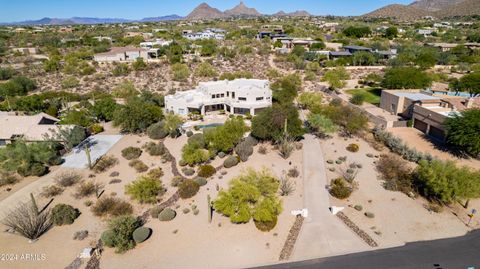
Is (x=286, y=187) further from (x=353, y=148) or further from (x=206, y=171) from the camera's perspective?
(x=353, y=148)

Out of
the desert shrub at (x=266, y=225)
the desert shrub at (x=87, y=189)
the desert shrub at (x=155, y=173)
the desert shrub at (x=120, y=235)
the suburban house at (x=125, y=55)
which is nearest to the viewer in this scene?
the desert shrub at (x=120, y=235)

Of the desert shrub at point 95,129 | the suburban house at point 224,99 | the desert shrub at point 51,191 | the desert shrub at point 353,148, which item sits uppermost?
the suburban house at point 224,99

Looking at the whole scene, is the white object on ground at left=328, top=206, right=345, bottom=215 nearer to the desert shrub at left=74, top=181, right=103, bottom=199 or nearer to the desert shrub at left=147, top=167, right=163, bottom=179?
the desert shrub at left=147, top=167, right=163, bottom=179

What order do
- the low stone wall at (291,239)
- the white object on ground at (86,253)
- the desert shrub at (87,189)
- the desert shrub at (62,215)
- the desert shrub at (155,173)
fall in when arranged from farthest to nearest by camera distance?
the desert shrub at (155,173)
the desert shrub at (87,189)
the desert shrub at (62,215)
the white object on ground at (86,253)
the low stone wall at (291,239)

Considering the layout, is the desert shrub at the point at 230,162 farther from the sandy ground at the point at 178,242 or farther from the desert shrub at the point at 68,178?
the desert shrub at the point at 68,178

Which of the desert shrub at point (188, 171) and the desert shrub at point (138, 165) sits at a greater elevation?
the desert shrub at point (138, 165)

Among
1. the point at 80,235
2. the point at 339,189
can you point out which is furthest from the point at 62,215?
the point at 339,189

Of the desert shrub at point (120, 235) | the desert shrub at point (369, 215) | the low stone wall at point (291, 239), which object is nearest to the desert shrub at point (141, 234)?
the desert shrub at point (120, 235)

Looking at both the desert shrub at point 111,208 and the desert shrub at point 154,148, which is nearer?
the desert shrub at point 111,208

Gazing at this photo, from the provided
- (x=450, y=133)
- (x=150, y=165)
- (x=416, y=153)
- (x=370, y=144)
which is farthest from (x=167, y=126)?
(x=450, y=133)
